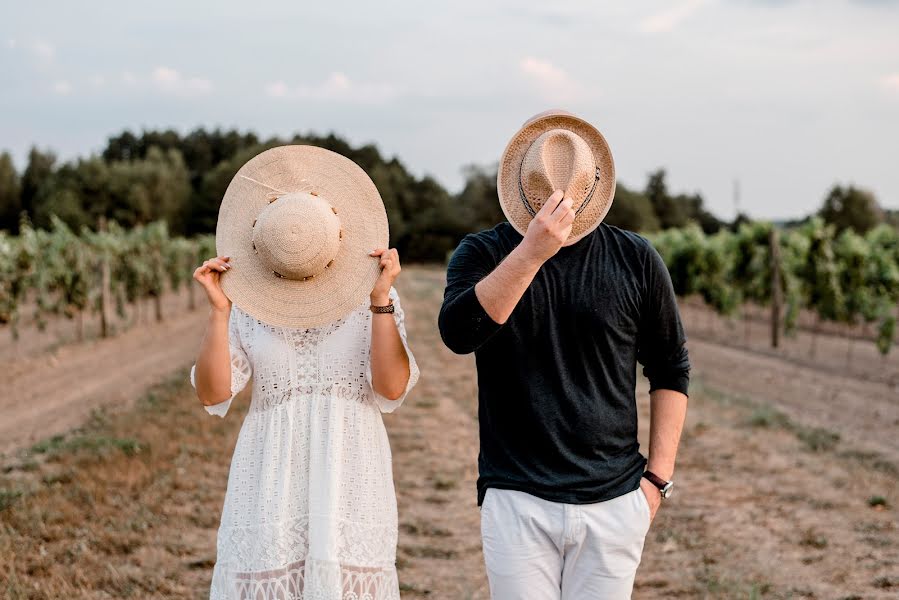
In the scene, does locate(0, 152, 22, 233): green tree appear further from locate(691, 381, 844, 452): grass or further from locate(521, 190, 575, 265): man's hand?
locate(521, 190, 575, 265): man's hand

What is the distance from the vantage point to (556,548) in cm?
204

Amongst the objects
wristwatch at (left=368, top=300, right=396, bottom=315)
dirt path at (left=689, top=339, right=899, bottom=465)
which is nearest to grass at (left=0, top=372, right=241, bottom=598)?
wristwatch at (left=368, top=300, right=396, bottom=315)

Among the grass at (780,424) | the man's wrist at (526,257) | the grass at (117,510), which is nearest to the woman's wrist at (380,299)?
the man's wrist at (526,257)

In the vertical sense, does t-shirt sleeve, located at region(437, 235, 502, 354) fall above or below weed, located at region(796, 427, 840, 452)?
above

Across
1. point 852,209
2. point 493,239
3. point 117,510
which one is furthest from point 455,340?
point 852,209

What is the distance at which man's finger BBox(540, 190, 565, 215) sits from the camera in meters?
1.85

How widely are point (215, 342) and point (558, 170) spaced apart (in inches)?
42.0

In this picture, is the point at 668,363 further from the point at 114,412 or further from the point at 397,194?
the point at 397,194

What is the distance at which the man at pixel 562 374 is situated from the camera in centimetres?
199

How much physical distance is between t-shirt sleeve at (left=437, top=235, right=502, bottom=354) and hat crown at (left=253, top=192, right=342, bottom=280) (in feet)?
1.43

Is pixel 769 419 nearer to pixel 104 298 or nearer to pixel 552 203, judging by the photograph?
pixel 552 203

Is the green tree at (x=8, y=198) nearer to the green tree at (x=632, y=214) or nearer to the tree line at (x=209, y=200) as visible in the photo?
the tree line at (x=209, y=200)

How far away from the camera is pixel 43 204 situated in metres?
56.5

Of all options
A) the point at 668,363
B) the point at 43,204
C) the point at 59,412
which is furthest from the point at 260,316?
the point at 43,204
